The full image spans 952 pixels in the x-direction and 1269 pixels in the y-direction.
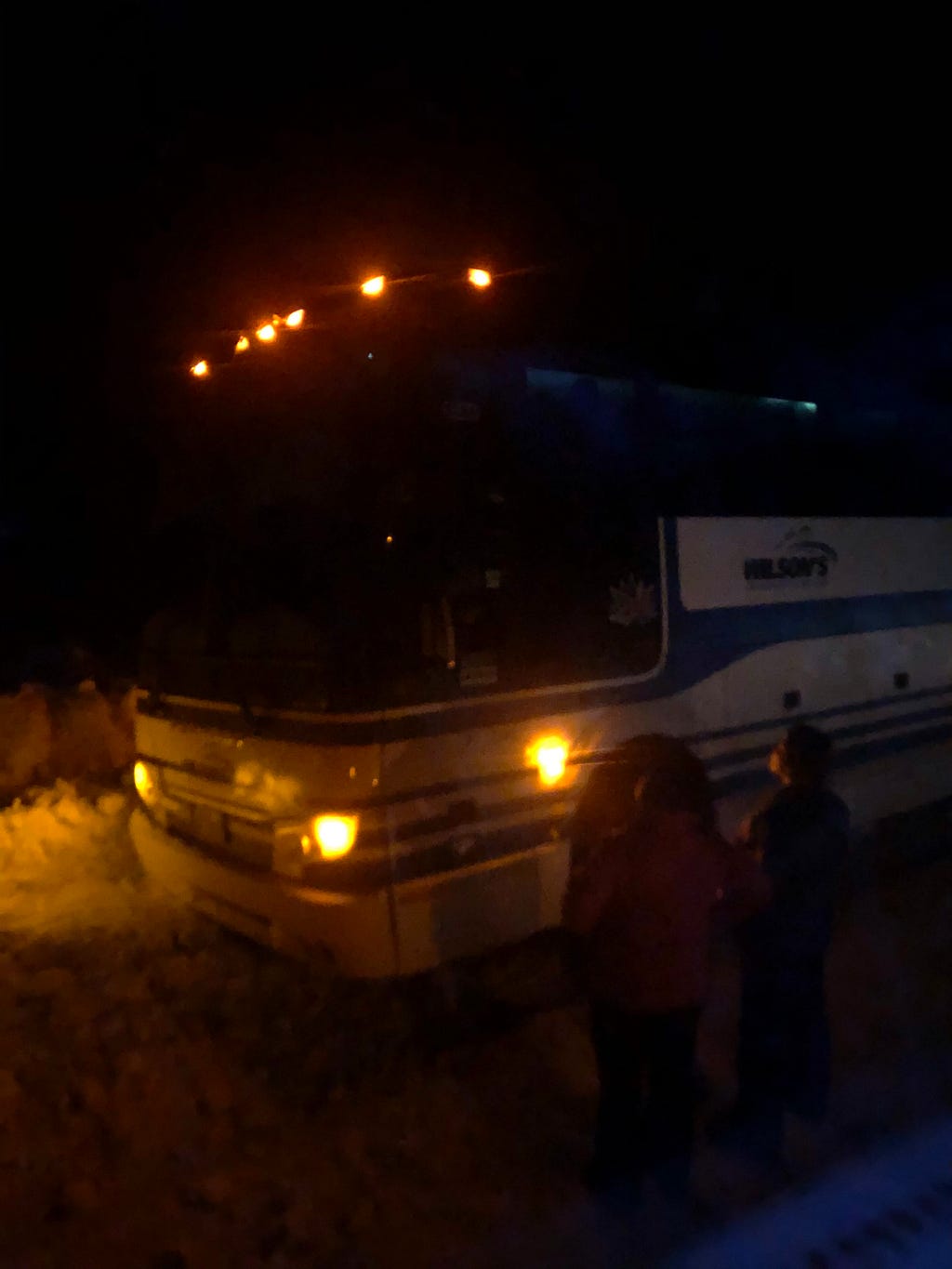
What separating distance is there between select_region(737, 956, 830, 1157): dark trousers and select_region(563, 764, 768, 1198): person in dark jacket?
1.79ft

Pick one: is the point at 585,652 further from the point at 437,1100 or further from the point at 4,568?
the point at 4,568

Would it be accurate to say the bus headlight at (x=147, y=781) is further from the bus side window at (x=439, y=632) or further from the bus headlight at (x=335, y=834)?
the bus side window at (x=439, y=632)

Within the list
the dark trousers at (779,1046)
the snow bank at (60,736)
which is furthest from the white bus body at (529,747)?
the snow bank at (60,736)

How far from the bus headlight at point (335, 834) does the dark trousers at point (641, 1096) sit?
128cm

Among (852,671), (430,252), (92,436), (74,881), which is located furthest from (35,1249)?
(92,436)

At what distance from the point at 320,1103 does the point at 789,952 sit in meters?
1.98

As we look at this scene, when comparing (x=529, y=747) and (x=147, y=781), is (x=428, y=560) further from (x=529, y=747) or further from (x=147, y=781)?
(x=147, y=781)

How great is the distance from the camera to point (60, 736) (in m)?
9.05

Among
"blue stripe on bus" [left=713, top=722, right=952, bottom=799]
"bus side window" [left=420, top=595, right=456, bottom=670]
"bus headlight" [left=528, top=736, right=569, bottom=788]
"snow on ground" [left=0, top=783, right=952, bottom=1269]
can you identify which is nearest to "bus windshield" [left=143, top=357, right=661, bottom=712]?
"bus side window" [left=420, top=595, right=456, bottom=670]

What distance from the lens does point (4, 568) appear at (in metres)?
17.2

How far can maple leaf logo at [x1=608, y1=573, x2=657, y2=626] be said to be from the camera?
5.28 m

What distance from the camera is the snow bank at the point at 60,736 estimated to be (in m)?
8.79

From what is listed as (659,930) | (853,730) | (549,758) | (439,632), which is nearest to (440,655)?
(439,632)

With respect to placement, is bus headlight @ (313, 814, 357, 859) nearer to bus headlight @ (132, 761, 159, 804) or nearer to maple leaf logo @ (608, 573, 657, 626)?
maple leaf logo @ (608, 573, 657, 626)
